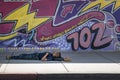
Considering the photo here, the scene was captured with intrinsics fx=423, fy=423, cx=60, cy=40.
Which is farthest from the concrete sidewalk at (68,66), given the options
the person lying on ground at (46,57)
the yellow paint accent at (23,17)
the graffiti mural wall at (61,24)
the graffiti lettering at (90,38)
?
the yellow paint accent at (23,17)

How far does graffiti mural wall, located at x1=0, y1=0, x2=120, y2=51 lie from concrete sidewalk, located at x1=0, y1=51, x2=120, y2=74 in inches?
78.5

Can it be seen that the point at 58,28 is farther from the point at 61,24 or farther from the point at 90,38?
the point at 90,38

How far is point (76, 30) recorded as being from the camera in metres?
17.2

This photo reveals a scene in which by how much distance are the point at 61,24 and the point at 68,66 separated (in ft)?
15.1

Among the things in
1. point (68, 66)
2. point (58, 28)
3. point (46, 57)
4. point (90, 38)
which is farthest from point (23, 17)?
point (68, 66)

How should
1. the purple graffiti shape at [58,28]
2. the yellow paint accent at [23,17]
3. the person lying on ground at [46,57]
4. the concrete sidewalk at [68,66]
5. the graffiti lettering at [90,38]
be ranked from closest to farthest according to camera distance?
the concrete sidewalk at [68,66] < the person lying on ground at [46,57] < the yellow paint accent at [23,17] < the purple graffiti shape at [58,28] < the graffiti lettering at [90,38]

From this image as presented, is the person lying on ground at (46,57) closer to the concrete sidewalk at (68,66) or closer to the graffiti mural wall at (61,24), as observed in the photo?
the concrete sidewalk at (68,66)

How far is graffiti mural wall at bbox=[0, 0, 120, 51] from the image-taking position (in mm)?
16969

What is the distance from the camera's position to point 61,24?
17125mm

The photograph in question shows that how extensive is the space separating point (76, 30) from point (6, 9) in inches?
116

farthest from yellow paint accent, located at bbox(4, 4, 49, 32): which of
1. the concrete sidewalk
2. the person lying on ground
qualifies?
the person lying on ground

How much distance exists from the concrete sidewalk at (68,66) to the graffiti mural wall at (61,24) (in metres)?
1.99

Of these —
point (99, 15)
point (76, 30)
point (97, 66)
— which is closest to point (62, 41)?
point (76, 30)

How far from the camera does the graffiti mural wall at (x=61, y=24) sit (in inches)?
668
